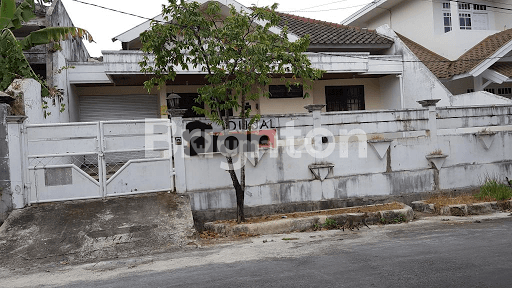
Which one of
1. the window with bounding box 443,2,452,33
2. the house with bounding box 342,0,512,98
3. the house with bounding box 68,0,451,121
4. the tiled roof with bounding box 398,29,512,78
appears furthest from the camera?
the window with bounding box 443,2,452,33

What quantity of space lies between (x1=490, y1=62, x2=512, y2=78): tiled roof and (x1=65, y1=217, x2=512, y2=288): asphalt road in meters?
11.2

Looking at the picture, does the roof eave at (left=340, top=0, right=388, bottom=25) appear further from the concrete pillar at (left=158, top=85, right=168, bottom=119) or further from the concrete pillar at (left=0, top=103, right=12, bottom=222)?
the concrete pillar at (left=0, top=103, right=12, bottom=222)

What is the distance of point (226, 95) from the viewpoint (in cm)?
906

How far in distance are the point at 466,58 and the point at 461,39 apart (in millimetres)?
1812

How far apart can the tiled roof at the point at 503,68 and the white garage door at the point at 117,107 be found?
42.0 ft

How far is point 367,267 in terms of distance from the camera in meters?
5.78

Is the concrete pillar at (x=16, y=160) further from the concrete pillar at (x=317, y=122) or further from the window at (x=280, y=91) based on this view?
the window at (x=280, y=91)

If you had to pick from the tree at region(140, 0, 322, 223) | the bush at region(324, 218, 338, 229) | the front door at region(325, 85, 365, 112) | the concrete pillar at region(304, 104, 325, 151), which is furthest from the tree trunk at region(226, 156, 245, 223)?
the front door at region(325, 85, 365, 112)

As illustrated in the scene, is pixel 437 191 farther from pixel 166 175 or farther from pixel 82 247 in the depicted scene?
pixel 82 247

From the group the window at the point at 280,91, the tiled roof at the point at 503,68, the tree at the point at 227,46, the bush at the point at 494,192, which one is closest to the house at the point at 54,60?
the tree at the point at 227,46

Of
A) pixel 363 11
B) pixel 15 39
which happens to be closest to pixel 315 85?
pixel 363 11

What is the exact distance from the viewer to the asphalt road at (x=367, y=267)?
5.21 m

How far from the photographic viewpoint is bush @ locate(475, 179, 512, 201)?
1048 cm

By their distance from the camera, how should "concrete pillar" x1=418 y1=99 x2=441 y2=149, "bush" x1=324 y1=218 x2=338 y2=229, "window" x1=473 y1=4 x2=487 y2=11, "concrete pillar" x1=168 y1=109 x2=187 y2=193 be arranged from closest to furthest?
1. "bush" x1=324 y1=218 x2=338 y2=229
2. "concrete pillar" x1=168 y1=109 x2=187 y2=193
3. "concrete pillar" x1=418 y1=99 x2=441 y2=149
4. "window" x1=473 y1=4 x2=487 y2=11
